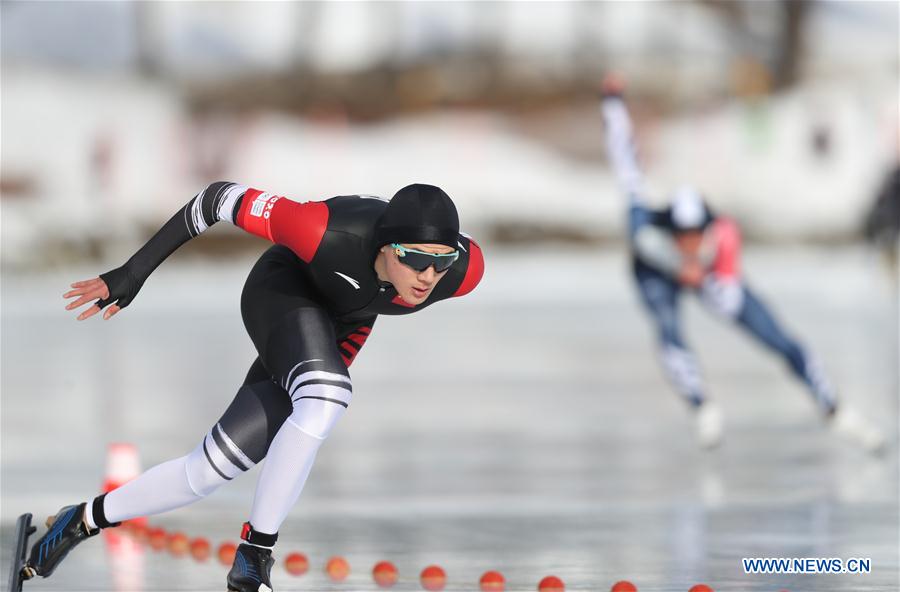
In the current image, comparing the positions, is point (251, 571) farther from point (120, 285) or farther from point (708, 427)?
point (708, 427)

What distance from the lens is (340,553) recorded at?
15.1 feet

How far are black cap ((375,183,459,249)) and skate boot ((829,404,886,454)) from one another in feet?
12.8

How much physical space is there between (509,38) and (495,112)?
448cm

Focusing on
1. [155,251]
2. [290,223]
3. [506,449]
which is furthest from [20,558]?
[506,449]

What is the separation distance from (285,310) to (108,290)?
475 millimetres

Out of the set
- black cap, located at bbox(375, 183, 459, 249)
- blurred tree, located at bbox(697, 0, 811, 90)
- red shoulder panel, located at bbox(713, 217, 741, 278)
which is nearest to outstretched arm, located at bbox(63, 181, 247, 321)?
black cap, located at bbox(375, 183, 459, 249)

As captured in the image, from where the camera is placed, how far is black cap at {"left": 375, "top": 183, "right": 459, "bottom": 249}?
3584mm

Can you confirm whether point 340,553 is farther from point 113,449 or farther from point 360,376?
point 360,376

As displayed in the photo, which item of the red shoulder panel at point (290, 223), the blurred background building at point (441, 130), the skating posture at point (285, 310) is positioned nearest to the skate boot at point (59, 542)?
the skating posture at point (285, 310)

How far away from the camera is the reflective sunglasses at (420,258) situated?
3602 mm

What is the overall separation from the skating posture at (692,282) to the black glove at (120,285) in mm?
4057

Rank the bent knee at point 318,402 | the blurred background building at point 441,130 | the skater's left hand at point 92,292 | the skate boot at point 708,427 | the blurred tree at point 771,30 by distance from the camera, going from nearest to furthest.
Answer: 1. the bent knee at point 318,402
2. the skater's left hand at point 92,292
3. the skate boot at point 708,427
4. the blurred background building at point 441,130
5. the blurred tree at point 771,30

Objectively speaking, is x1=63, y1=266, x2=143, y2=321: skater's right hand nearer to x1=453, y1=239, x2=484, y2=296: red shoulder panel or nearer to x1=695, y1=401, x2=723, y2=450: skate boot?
x1=453, y1=239, x2=484, y2=296: red shoulder panel

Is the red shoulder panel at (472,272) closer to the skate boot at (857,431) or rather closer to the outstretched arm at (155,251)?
the outstretched arm at (155,251)
